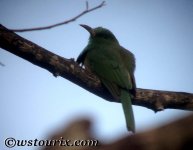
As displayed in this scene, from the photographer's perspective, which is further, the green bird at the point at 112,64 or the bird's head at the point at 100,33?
the bird's head at the point at 100,33

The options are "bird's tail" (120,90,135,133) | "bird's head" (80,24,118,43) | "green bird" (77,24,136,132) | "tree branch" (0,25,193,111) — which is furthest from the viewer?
"bird's head" (80,24,118,43)

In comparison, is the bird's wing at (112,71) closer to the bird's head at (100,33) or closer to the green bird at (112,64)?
the green bird at (112,64)

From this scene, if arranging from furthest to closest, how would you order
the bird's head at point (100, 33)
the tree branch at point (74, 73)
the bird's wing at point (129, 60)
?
1. the bird's head at point (100, 33)
2. the bird's wing at point (129, 60)
3. the tree branch at point (74, 73)

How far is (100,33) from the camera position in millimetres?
4457

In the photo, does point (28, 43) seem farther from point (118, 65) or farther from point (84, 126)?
point (118, 65)

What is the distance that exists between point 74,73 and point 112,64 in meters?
0.93

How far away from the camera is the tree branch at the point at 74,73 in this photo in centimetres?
256

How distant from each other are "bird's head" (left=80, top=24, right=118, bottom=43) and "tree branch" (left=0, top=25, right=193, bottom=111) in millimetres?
1351

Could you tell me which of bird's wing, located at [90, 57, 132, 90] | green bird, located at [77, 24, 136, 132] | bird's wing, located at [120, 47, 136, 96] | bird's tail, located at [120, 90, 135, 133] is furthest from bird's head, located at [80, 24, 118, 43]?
bird's tail, located at [120, 90, 135, 133]

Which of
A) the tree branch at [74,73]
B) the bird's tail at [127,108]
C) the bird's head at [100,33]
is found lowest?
the bird's tail at [127,108]

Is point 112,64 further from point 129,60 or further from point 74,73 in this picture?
point 74,73

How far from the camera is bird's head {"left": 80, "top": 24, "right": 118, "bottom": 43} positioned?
14.5ft

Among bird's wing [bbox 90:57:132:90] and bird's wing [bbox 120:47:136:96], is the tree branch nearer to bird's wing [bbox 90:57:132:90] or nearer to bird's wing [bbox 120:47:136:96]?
bird's wing [bbox 90:57:132:90]

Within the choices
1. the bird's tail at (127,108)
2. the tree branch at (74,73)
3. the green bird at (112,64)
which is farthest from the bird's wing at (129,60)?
the tree branch at (74,73)
